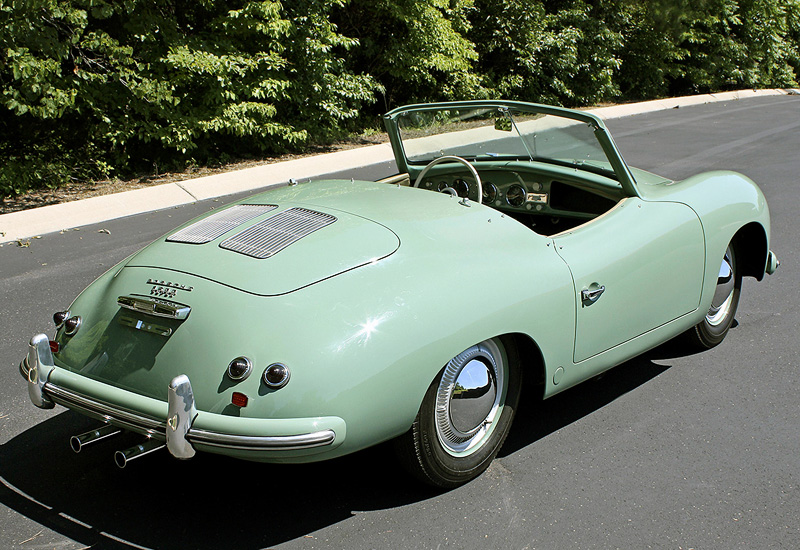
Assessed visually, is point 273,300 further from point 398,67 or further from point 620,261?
point 398,67

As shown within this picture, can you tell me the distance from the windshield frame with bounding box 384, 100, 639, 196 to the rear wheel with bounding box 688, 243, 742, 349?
34.2 inches

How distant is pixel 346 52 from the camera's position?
13.8 meters

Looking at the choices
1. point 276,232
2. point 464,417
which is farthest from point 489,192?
point 464,417

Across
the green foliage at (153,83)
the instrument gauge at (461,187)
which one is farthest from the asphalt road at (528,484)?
the green foliage at (153,83)

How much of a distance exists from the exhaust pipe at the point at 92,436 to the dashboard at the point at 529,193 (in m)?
2.01

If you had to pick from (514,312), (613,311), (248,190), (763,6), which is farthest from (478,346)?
(763,6)

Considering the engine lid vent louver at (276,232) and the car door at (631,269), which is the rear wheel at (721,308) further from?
the engine lid vent louver at (276,232)

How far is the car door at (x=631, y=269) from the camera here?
341 centimetres

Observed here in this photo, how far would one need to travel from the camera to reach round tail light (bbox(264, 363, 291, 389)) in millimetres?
2580

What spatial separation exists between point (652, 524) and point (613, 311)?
948mm

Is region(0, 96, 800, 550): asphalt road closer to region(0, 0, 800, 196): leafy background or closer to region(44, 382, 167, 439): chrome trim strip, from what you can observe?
region(44, 382, 167, 439): chrome trim strip

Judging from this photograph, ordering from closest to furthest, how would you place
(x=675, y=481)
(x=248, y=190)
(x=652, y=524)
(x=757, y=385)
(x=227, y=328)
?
(x=227, y=328) → (x=652, y=524) → (x=675, y=481) → (x=757, y=385) → (x=248, y=190)

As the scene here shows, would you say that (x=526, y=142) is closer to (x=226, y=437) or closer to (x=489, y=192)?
(x=489, y=192)

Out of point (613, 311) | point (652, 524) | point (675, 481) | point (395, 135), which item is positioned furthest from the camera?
point (395, 135)
